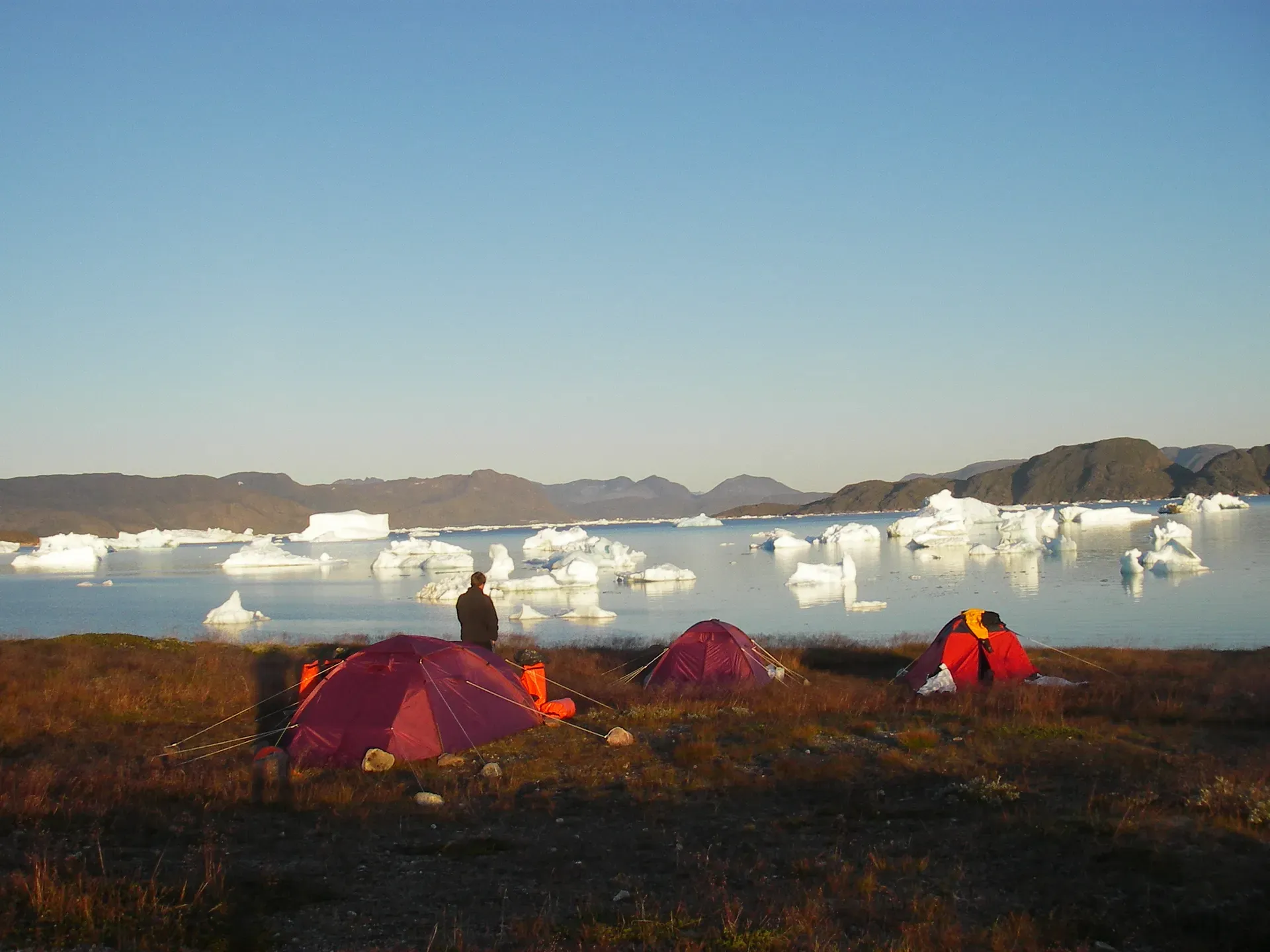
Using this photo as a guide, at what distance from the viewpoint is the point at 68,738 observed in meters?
10.8

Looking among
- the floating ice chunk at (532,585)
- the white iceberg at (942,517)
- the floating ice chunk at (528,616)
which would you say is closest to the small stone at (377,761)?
the floating ice chunk at (528,616)

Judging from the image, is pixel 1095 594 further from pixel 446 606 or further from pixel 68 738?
pixel 68 738

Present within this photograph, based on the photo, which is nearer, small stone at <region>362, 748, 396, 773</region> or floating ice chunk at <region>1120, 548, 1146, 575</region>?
small stone at <region>362, 748, 396, 773</region>

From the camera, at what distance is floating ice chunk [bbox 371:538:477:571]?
61.7 metres

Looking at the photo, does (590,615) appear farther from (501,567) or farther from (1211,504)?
(1211,504)

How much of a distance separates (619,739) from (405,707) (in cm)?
216

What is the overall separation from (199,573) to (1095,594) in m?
58.5

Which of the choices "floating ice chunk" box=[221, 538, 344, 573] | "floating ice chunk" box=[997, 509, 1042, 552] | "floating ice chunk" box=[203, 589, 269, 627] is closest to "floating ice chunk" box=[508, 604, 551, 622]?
"floating ice chunk" box=[203, 589, 269, 627]

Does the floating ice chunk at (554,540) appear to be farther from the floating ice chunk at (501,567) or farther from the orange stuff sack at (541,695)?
the orange stuff sack at (541,695)

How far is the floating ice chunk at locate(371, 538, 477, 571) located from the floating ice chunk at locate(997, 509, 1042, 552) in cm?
3110

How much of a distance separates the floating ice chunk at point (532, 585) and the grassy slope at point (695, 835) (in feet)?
105

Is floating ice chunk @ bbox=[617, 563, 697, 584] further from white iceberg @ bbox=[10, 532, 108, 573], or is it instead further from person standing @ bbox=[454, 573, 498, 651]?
white iceberg @ bbox=[10, 532, 108, 573]

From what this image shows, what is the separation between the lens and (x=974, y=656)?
1459 centimetres

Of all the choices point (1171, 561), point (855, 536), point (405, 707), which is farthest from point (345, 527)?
point (405, 707)
